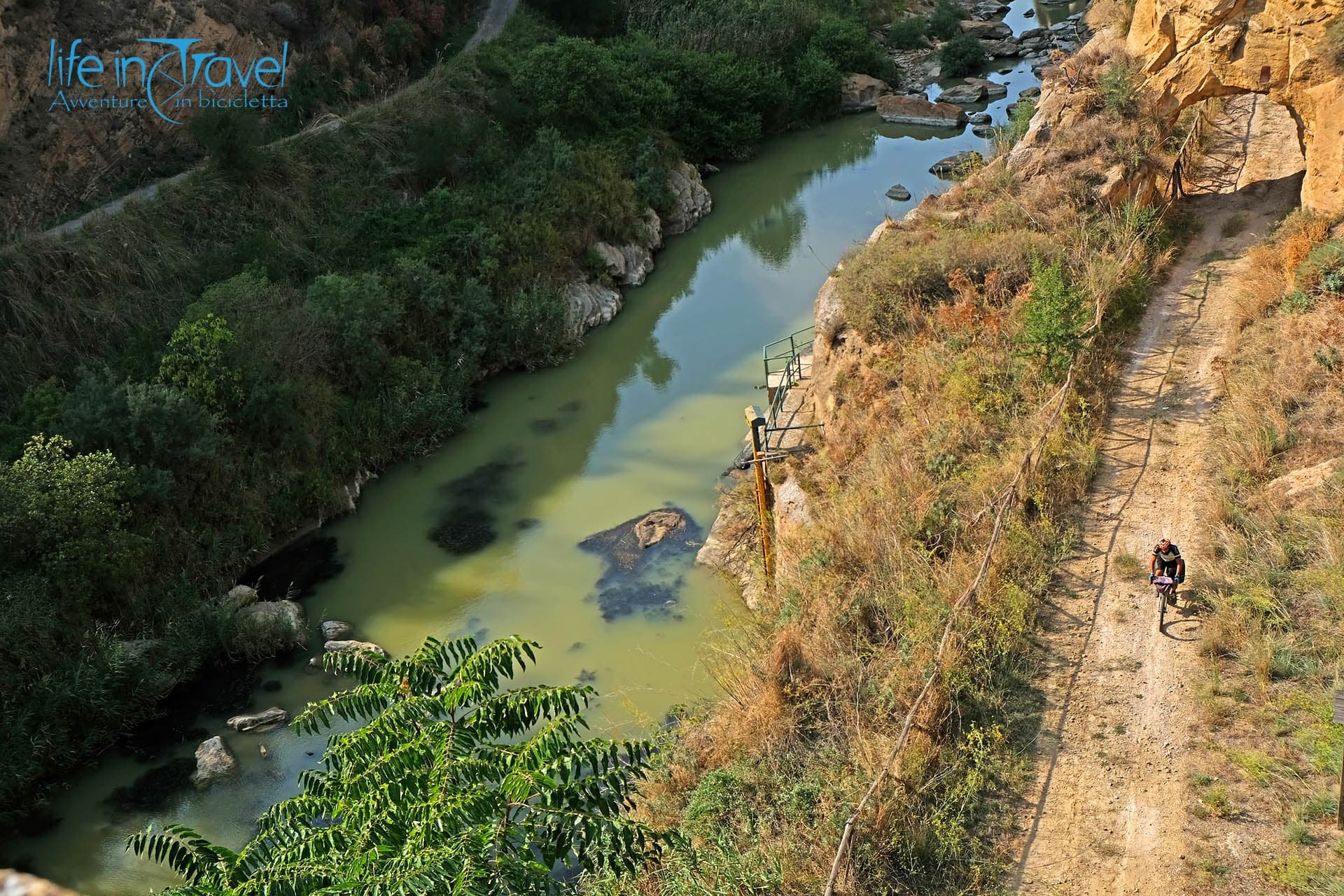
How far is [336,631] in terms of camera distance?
17.8 meters

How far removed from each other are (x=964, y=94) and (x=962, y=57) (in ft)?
9.37

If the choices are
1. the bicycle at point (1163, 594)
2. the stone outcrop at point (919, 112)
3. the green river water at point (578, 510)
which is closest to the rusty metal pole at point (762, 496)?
the green river water at point (578, 510)

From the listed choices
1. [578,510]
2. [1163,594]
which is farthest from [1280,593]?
[578,510]

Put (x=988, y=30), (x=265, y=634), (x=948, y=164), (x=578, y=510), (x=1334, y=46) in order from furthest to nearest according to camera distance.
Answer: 1. (x=988, y=30)
2. (x=948, y=164)
3. (x=578, y=510)
4. (x=265, y=634)
5. (x=1334, y=46)

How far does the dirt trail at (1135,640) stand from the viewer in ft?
29.3

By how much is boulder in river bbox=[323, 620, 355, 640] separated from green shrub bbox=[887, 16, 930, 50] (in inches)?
1451

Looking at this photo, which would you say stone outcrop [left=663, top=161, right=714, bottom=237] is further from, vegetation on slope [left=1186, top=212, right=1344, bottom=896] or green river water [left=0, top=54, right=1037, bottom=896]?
vegetation on slope [left=1186, top=212, right=1344, bottom=896]

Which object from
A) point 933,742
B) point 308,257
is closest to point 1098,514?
point 933,742

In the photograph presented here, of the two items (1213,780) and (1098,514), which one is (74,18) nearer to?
(1098,514)

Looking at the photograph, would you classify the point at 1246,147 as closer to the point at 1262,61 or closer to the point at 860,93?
the point at 1262,61

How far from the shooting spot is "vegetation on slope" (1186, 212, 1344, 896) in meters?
8.66

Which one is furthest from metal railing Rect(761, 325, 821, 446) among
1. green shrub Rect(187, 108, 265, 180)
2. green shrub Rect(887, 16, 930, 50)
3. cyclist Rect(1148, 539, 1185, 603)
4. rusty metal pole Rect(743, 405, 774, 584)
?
green shrub Rect(887, 16, 930, 50)

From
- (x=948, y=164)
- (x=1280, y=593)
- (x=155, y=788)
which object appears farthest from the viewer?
(x=948, y=164)

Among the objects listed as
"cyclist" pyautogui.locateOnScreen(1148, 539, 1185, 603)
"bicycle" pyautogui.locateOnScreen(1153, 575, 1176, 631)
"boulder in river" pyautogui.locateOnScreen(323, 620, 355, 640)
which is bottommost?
"boulder in river" pyautogui.locateOnScreen(323, 620, 355, 640)
